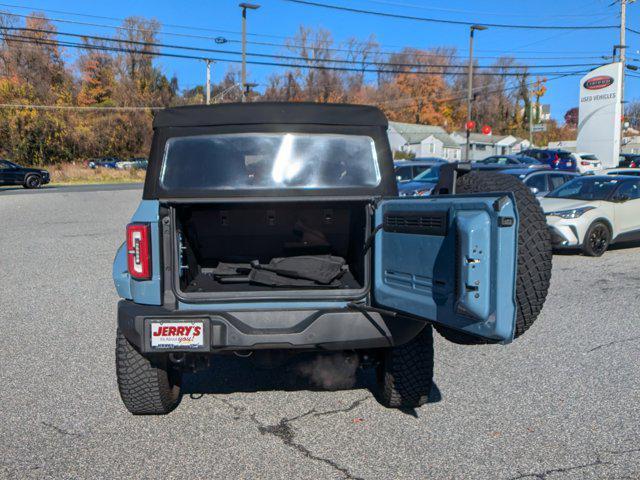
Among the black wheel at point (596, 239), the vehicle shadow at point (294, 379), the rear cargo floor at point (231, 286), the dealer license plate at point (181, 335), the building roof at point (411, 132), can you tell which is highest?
the building roof at point (411, 132)

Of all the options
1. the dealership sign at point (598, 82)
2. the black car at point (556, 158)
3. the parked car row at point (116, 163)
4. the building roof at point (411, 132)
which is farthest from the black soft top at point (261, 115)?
the building roof at point (411, 132)

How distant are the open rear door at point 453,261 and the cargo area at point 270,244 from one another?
0.73 meters

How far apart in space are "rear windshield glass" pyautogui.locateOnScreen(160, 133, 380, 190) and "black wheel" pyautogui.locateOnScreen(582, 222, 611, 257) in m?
7.92

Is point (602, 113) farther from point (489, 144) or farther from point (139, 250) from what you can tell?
point (489, 144)

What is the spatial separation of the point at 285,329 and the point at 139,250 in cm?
98

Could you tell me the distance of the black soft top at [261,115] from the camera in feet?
13.3

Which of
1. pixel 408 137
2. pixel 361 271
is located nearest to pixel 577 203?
pixel 361 271

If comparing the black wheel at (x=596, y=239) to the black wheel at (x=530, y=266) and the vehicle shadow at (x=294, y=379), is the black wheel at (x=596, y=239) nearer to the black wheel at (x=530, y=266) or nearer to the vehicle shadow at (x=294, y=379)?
the vehicle shadow at (x=294, y=379)

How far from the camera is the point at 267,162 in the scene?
403 centimetres

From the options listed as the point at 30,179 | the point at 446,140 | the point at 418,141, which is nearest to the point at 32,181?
the point at 30,179

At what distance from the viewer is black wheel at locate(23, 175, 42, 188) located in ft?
110

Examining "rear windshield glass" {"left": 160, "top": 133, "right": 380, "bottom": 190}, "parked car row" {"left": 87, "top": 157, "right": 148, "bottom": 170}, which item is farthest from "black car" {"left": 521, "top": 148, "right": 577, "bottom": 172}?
"rear windshield glass" {"left": 160, "top": 133, "right": 380, "bottom": 190}

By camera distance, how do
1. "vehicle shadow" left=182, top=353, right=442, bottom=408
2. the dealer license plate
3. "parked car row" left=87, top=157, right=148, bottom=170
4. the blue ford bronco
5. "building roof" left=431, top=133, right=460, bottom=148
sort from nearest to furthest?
the blue ford bronco < the dealer license plate < "vehicle shadow" left=182, top=353, right=442, bottom=408 < "parked car row" left=87, top=157, right=148, bottom=170 < "building roof" left=431, top=133, right=460, bottom=148

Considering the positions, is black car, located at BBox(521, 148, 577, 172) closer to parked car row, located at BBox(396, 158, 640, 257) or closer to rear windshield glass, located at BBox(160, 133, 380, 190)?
parked car row, located at BBox(396, 158, 640, 257)
